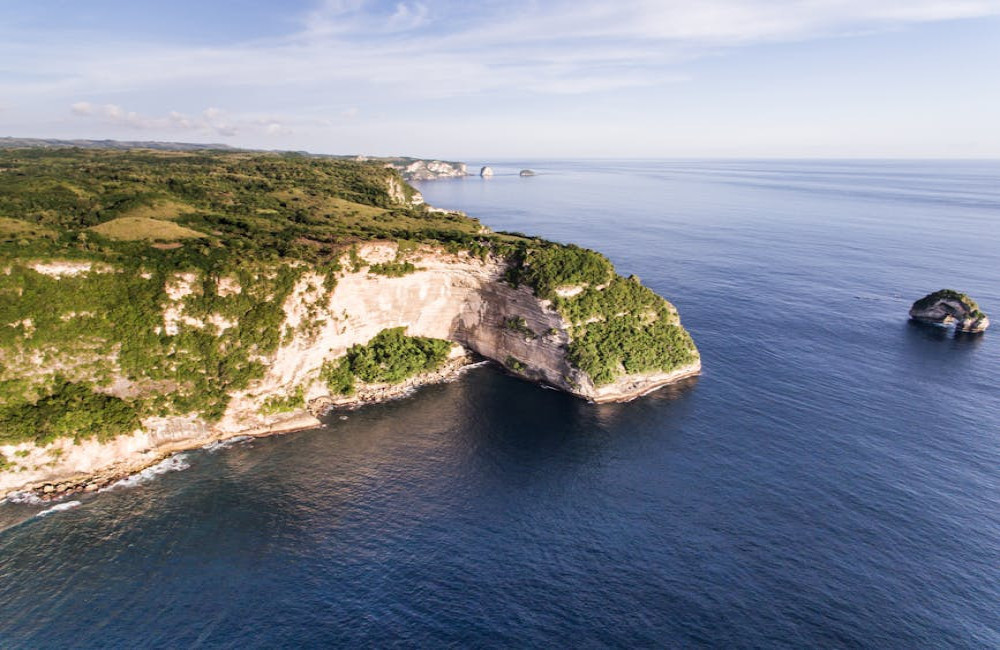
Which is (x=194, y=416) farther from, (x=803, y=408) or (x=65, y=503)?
(x=803, y=408)

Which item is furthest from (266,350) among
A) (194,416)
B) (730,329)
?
(730,329)

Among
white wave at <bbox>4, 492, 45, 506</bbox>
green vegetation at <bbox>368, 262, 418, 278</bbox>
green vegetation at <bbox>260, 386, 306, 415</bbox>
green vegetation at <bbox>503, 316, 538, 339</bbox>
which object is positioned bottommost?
white wave at <bbox>4, 492, 45, 506</bbox>

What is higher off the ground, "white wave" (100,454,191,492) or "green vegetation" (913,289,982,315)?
"green vegetation" (913,289,982,315)

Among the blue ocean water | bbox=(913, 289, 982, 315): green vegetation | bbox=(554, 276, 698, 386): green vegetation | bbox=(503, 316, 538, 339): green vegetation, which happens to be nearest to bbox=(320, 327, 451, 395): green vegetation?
the blue ocean water

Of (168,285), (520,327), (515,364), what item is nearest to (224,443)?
(168,285)

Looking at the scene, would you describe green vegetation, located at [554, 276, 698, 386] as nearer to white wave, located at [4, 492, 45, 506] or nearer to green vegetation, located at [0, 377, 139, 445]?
green vegetation, located at [0, 377, 139, 445]

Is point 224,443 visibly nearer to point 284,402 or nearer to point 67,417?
point 284,402
